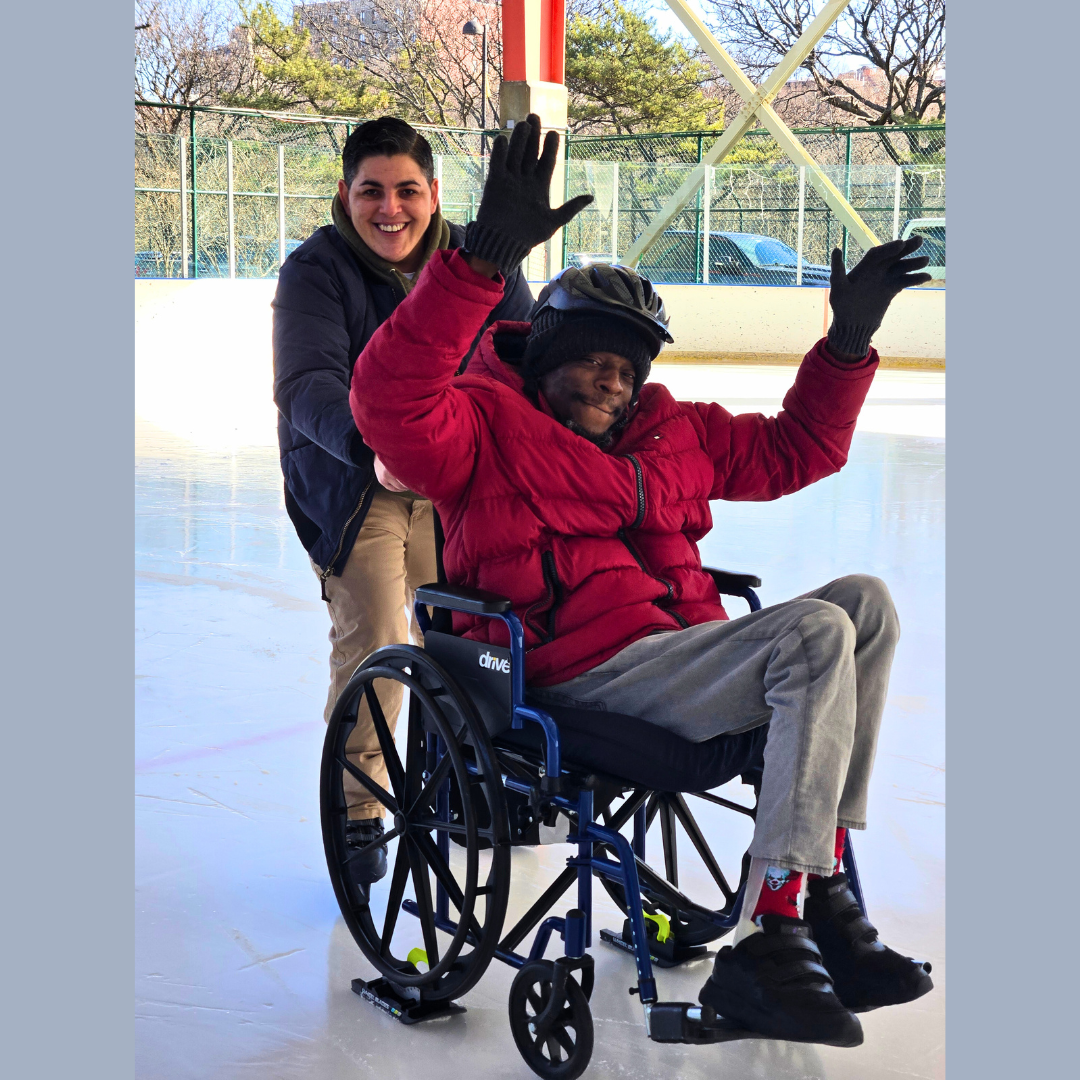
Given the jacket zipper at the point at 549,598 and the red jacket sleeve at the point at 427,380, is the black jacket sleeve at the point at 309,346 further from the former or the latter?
the jacket zipper at the point at 549,598

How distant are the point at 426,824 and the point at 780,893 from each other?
601mm

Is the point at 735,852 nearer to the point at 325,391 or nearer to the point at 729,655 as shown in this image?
the point at 729,655

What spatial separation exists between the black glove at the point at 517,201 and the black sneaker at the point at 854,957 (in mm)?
958

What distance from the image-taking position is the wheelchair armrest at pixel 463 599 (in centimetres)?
189

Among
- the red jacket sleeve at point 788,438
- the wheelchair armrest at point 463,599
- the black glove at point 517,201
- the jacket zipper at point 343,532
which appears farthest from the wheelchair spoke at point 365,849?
the black glove at point 517,201

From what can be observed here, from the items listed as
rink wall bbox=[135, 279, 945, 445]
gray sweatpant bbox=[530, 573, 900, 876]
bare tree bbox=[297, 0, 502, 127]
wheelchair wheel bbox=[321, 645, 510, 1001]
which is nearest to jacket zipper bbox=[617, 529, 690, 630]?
gray sweatpant bbox=[530, 573, 900, 876]

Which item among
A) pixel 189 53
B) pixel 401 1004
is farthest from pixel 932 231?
pixel 189 53

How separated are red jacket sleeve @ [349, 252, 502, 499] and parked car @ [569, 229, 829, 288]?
43.6 ft

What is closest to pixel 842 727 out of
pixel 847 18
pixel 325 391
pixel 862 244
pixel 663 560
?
pixel 663 560

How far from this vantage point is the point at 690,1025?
5.66ft

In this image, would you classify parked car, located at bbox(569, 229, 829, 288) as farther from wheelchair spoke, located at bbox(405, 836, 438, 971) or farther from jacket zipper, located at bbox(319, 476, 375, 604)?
wheelchair spoke, located at bbox(405, 836, 438, 971)

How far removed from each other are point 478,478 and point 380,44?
2925 centimetres

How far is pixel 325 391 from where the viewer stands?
89.8 inches

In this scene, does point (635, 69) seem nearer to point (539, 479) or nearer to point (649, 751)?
point (539, 479)
